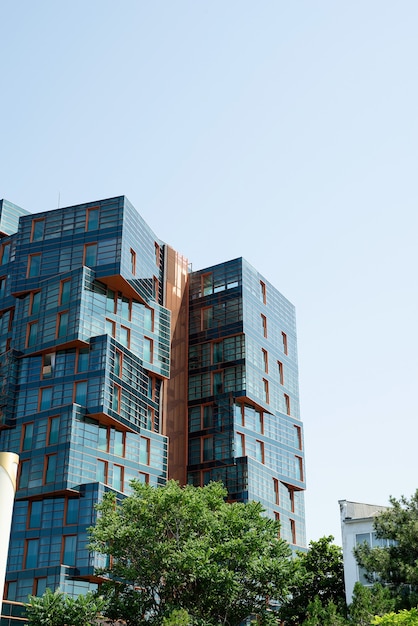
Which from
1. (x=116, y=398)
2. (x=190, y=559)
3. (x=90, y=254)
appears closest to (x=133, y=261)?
(x=90, y=254)

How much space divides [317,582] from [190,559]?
13173mm

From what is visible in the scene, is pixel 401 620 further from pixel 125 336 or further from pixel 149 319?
pixel 149 319

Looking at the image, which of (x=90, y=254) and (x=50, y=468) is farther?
(x=90, y=254)

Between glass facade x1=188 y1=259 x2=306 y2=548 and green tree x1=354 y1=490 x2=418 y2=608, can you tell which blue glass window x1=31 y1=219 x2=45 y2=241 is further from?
green tree x1=354 y1=490 x2=418 y2=608

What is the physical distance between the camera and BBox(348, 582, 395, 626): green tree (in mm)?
41250

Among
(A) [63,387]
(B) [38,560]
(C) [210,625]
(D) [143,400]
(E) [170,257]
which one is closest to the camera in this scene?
(C) [210,625]

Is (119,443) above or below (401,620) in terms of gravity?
above

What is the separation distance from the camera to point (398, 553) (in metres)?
43.4

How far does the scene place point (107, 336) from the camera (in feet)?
226

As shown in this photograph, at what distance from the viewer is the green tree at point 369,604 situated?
41.2 m

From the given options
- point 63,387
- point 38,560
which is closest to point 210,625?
point 38,560

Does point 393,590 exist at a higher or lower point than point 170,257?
lower

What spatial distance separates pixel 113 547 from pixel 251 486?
3118cm

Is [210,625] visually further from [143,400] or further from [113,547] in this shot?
[143,400]
